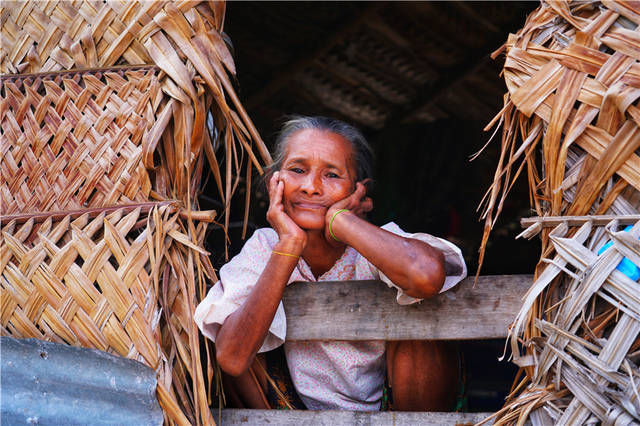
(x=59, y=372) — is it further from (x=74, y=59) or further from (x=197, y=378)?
(x=74, y=59)

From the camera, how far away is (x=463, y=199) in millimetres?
4922

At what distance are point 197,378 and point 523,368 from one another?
740 mm

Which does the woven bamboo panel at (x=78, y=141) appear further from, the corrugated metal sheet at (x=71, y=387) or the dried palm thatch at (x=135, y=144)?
the corrugated metal sheet at (x=71, y=387)

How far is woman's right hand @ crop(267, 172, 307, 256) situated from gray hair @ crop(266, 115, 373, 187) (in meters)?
0.17

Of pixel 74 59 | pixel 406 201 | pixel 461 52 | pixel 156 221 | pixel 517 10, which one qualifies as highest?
pixel 74 59

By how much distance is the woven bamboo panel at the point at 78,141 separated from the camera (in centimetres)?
172

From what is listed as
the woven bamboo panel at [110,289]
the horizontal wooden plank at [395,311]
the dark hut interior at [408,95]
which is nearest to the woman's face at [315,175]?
the horizontal wooden plank at [395,311]

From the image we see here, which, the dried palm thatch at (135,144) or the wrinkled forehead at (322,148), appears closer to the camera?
the dried palm thatch at (135,144)

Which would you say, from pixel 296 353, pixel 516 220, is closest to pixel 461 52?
pixel 516 220

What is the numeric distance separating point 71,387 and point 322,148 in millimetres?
948

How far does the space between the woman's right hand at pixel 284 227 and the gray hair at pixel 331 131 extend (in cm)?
17

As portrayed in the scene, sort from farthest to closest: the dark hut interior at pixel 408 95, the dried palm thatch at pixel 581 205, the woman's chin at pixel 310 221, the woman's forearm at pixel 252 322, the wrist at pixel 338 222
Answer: the dark hut interior at pixel 408 95
the woman's chin at pixel 310 221
the wrist at pixel 338 222
the woman's forearm at pixel 252 322
the dried palm thatch at pixel 581 205

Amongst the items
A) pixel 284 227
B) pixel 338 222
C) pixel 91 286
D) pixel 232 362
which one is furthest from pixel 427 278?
pixel 91 286

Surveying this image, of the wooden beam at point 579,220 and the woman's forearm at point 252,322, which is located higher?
the wooden beam at point 579,220
